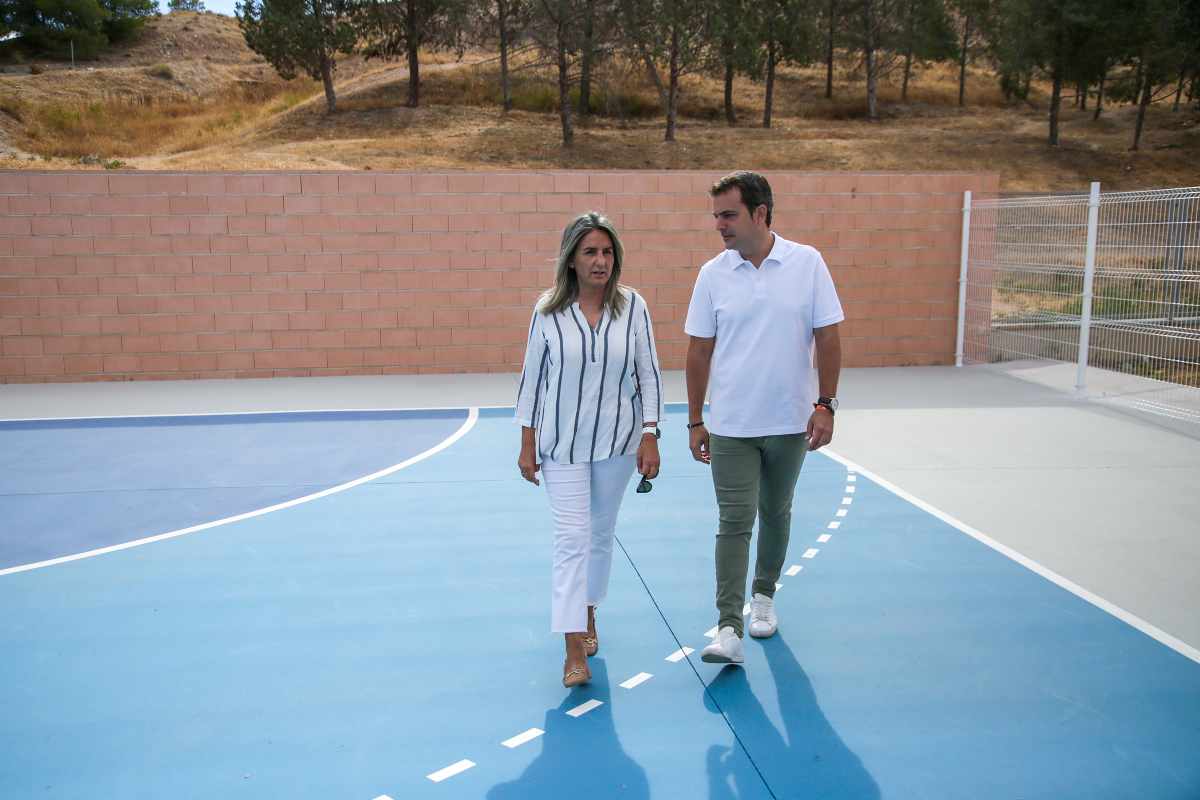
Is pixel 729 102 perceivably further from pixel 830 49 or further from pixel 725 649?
pixel 725 649

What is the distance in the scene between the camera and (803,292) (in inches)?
137

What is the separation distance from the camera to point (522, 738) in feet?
10.3

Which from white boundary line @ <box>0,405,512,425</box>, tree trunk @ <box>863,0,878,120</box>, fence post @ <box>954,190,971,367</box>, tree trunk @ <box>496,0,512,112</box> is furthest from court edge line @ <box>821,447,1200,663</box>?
tree trunk @ <box>863,0,878,120</box>

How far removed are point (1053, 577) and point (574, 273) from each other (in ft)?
8.71

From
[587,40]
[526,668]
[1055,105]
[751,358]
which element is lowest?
[526,668]

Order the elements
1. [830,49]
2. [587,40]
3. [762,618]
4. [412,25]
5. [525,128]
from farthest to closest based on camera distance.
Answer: [830,49]
[412,25]
[525,128]
[587,40]
[762,618]

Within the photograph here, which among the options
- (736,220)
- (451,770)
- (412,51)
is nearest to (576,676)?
(451,770)

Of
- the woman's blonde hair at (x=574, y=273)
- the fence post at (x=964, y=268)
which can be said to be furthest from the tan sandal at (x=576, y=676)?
the fence post at (x=964, y=268)

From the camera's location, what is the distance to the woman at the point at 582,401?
3.40m

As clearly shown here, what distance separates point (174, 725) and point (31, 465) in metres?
4.53

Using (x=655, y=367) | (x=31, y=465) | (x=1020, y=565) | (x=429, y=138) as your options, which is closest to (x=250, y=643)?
(x=655, y=367)

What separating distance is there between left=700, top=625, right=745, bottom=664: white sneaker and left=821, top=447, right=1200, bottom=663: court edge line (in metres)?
1.64

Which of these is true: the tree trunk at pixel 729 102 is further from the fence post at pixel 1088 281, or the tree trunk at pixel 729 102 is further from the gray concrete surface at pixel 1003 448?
the fence post at pixel 1088 281

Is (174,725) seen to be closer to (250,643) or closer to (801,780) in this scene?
(250,643)
